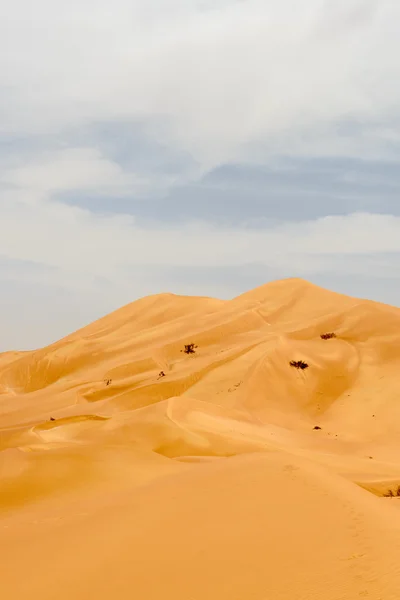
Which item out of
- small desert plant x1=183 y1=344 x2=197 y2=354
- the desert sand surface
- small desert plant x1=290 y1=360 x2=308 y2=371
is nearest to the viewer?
the desert sand surface

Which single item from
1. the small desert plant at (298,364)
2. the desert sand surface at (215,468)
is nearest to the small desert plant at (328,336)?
the desert sand surface at (215,468)

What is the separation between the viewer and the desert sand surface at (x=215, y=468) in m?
3.33

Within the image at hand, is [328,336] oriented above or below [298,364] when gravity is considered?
above

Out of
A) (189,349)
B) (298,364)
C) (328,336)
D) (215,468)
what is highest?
(189,349)

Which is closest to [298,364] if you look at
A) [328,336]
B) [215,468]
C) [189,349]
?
[328,336]

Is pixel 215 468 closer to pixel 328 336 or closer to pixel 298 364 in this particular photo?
pixel 298 364

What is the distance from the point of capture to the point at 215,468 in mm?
6281

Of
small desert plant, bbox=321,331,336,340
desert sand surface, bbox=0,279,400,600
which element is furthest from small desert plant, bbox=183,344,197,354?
small desert plant, bbox=321,331,336,340

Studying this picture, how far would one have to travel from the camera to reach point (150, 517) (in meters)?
4.55

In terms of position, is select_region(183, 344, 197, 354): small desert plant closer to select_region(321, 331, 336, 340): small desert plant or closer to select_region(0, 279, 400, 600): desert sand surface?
select_region(0, 279, 400, 600): desert sand surface

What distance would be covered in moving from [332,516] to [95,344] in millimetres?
21844

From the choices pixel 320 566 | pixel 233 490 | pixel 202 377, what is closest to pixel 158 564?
pixel 320 566

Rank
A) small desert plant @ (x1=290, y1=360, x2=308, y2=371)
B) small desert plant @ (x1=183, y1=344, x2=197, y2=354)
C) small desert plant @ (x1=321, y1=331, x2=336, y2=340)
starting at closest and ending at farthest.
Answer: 1. small desert plant @ (x1=290, y1=360, x2=308, y2=371)
2. small desert plant @ (x1=321, y1=331, x2=336, y2=340)
3. small desert plant @ (x1=183, y1=344, x2=197, y2=354)

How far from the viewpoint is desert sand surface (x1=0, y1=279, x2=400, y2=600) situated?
333 centimetres
